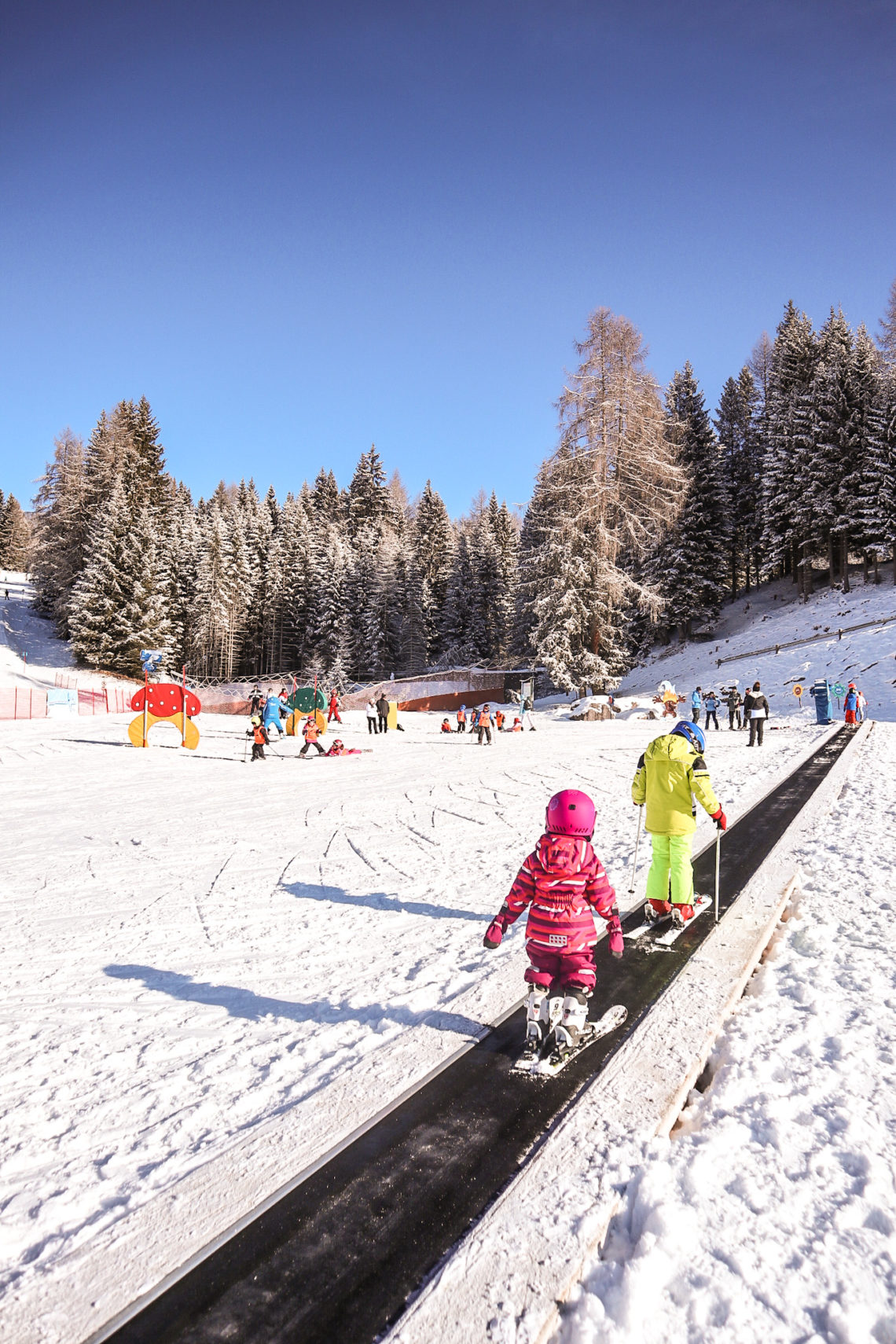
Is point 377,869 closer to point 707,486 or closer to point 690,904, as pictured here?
point 690,904

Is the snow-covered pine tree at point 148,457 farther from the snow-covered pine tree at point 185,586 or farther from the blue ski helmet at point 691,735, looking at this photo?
the blue ski helmet at point 691,735

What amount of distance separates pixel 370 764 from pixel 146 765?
5.43 meters

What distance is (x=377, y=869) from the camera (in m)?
7.59

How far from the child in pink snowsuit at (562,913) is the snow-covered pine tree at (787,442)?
42235 mm

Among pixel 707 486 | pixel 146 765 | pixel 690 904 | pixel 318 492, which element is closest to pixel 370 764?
pixel 146 765

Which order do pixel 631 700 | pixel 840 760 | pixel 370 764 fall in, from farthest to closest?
pixel 631 700
pixel 370 764
pixel 840 760

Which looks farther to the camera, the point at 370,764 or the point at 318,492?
the point at 318,492

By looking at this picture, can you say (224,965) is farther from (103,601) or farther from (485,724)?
(103,601)

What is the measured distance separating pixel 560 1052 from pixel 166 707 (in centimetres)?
1905

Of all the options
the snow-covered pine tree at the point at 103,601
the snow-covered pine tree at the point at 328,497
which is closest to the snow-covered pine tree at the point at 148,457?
the snow-covered pine tree at the point at 103,601

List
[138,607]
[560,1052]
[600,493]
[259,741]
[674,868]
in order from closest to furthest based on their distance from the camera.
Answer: [560,1052], [674,868], [259,741], [600,493], [138,607]

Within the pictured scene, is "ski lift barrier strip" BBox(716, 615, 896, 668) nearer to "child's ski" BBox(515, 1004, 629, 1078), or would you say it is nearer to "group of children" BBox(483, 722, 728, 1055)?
"child's ski" BBox(515, 1004, 629, 1078)

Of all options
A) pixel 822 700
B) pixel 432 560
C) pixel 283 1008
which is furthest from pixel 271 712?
pixel 432 560

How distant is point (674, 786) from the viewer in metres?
5.50
